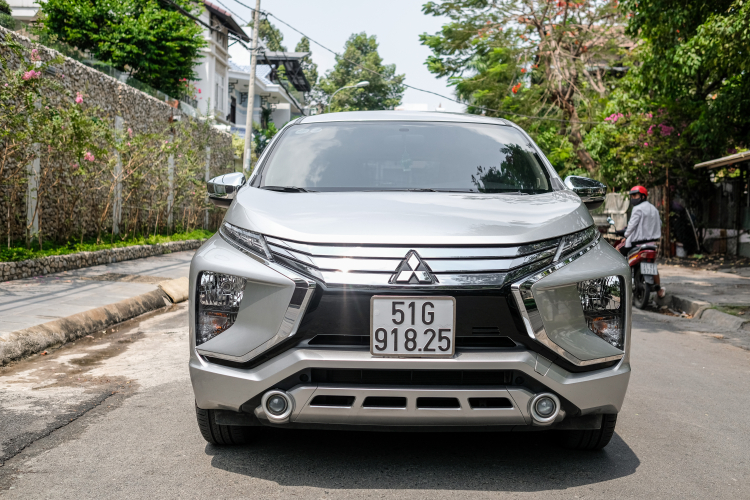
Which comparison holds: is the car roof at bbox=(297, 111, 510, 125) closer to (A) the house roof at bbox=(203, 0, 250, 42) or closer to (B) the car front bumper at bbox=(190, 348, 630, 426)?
(B) the car front bumper at bbox=(190, 348, 630, 426)

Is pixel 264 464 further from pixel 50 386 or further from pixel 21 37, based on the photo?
pixel 21 37

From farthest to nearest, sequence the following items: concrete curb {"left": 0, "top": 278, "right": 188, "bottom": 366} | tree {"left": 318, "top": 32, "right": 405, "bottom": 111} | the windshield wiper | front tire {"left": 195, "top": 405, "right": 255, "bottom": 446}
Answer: tree {"left": 318, "top": 32, "right": 405, "bottom": 111} → concrete curb {"left": 0, "top": 278, "right": 188, "bottom": 366} → the windshield wiper → front tire {"left": 195, "top": 405, "right": 255, "bottom": 446}

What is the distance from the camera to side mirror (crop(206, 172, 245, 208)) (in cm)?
406

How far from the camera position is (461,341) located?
113 inches

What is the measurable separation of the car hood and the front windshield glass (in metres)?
0.30

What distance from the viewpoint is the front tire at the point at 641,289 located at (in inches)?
398

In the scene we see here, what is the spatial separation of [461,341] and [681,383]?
10.5ft

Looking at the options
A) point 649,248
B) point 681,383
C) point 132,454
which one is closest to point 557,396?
point 132,454

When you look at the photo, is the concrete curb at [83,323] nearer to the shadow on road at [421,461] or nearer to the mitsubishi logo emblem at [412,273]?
the shadow on road at [421,461]

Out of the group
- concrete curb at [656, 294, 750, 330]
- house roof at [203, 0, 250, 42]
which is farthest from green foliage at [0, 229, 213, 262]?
house roof at [203, 0, 250, 42]

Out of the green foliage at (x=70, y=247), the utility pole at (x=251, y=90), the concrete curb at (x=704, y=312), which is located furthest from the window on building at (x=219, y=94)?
the concrete curb at (x=704, y=312)

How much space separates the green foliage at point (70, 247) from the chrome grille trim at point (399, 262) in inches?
309

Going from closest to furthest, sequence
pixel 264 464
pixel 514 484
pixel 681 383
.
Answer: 1. pixel 514 484
2. pixel 264 464
3. pixel 681 383

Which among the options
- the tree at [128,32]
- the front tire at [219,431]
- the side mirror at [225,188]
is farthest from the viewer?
the tree at [128,32]
